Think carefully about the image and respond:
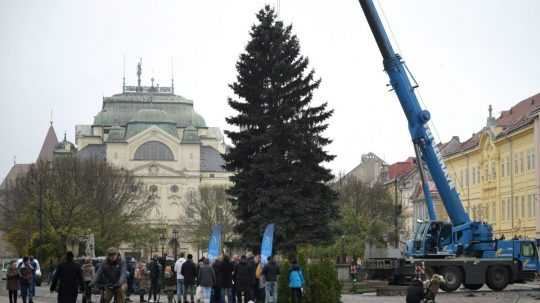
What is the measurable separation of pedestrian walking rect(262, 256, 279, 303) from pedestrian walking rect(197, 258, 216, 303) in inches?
58.1

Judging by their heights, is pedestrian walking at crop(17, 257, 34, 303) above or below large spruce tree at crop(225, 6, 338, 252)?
below

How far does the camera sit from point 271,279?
30.8 m

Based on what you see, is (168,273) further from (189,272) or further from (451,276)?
(451,276)

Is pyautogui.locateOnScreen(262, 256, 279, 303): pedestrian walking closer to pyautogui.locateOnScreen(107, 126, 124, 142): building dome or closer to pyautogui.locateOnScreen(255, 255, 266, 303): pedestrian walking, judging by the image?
pyautogui.locateOnScreen(255, 255, 266, 303): pedestrian walking

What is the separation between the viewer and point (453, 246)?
42562 mm

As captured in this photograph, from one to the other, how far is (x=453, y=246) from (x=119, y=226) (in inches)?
1823

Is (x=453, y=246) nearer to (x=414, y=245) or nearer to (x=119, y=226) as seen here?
(x=414, y=245)

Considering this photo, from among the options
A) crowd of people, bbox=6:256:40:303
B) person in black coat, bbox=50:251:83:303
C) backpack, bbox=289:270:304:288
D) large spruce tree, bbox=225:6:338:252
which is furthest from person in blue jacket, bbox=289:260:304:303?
large spruce tree, bbox=225:6:338:252

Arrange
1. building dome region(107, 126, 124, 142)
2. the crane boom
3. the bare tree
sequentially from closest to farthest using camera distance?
the crane boom, the bare tree, building dome region(107, 126, 124, 142)

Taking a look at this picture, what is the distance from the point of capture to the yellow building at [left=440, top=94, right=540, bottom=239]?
74.1 meters

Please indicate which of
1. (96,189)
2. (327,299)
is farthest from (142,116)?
(327,299)

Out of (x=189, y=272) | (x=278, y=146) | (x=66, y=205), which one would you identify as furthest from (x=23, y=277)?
(x=66, y=205)

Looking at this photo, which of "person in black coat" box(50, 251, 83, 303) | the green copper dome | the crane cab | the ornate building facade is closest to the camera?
"person in black coat" box(50, 251, 83, 303)

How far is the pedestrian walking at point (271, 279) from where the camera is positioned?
30797mm
